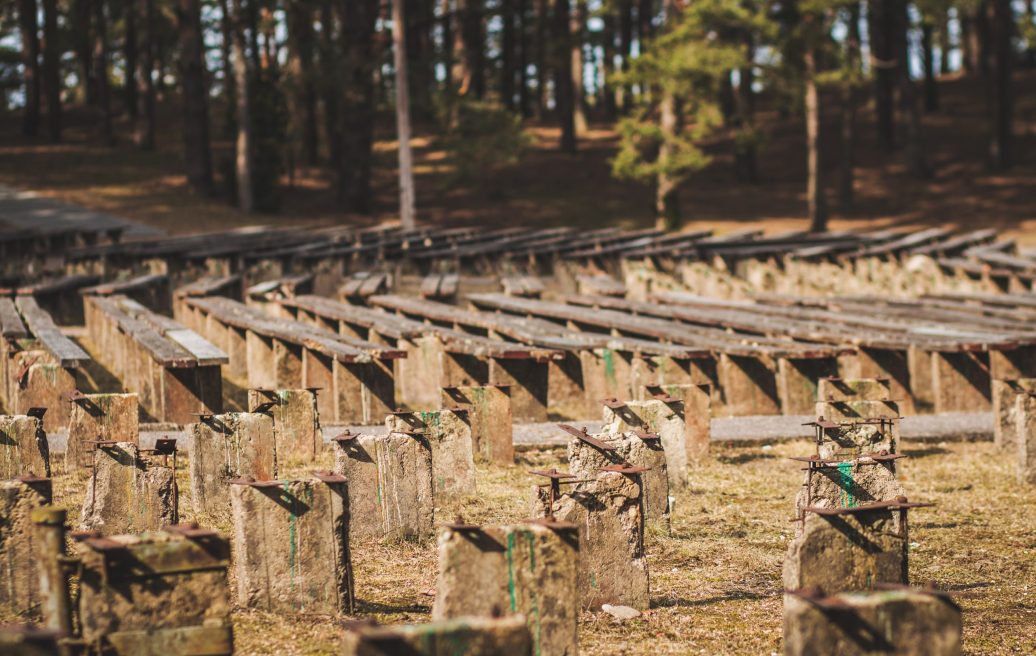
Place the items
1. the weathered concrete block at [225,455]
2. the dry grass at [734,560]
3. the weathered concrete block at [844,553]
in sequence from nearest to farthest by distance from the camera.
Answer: the weathered concrete block at [844,553] < the dry grass at [734,560] < the weathered concrete block at [225,455]

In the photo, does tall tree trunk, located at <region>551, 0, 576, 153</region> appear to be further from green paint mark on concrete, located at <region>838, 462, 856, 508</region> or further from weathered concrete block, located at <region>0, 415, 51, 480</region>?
green paint mark on concrete, located at <region>838, 462, 856, 508</region>

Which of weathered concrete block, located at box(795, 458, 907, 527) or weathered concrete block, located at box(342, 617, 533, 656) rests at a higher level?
weathered concrete block, located at box(342, 617, 533, 656)

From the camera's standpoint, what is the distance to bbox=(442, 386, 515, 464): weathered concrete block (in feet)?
31.9

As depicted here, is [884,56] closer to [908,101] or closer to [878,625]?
[908,101]

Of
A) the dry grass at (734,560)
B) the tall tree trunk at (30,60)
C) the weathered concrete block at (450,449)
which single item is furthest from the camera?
the tall tree trunk at (30,60)

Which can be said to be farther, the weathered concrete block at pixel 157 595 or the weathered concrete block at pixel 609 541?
the weathered concrete block at pixel 609 541

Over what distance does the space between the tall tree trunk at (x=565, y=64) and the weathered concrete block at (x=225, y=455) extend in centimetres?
3707

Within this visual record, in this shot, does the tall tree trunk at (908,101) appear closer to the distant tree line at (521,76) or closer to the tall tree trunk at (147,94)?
the distant tree line at (521,76)

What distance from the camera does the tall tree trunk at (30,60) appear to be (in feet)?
163

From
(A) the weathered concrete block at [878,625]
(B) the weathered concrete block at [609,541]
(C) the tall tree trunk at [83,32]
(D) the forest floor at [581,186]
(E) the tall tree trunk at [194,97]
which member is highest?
(C) the tall tree trunk at [83,32]

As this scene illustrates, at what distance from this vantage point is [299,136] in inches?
1731

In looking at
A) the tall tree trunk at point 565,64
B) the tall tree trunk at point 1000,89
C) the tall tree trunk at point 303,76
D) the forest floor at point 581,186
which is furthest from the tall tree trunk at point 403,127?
the tall tree trunk at point 1000,89

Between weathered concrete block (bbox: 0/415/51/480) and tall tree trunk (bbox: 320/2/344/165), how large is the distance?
1219 inches

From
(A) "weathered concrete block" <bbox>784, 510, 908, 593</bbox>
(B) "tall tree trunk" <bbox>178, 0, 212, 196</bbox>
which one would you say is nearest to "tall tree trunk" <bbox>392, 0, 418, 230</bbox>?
(B) "tall tree trunk" <bbox>178, 0, 212, 196</bbox>
